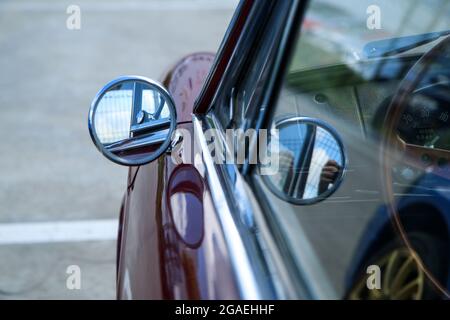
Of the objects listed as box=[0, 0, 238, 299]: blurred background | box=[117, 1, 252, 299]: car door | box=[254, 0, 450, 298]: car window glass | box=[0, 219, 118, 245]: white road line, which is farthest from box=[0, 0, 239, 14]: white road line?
box=[117, 1, 252, 299]: car door

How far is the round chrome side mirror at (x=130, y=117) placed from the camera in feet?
5.61

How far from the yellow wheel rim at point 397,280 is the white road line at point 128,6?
7.89m

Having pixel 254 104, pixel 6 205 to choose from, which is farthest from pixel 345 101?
pixel 6 205

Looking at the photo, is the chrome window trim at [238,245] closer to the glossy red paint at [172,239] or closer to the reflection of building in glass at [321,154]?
the glossy red paint at [172,239]

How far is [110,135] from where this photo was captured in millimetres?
1742

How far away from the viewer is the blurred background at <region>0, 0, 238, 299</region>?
359 cm

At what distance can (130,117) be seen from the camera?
5.75 feet

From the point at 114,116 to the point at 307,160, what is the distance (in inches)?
22.6

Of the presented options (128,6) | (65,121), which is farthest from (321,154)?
(128,6)

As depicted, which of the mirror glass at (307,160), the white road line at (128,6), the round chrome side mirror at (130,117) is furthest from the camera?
the white road line at (128,6)

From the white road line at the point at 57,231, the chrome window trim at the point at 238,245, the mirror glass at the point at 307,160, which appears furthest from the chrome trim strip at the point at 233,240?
the white road line at the point at 57,231

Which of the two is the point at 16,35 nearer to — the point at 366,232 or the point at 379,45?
the point at 379,45

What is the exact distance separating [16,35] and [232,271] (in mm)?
7280

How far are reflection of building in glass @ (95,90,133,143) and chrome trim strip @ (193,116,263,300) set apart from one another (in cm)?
24
